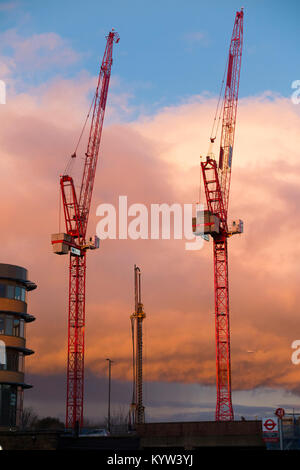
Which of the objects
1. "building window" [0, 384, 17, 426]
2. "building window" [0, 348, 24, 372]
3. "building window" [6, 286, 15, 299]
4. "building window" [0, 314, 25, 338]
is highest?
"building window" [6, 286, 15, 299]

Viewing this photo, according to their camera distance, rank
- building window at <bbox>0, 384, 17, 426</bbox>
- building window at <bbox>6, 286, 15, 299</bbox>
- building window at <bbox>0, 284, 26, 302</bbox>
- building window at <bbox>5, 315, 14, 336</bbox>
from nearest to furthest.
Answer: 1. building window at <bbox>0, 384, 17, 426</bbox>
2. building window at <bbox>5, 315, 14, 336</bbox>
3. building window at <bbox>0, 284, 26, 302</bbox>
4. building window at <bbox>6, 286, 15, 299</bbox>

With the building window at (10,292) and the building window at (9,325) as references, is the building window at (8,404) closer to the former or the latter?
the building window at (9,325)

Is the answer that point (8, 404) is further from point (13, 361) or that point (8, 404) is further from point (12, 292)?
point (12, 292)

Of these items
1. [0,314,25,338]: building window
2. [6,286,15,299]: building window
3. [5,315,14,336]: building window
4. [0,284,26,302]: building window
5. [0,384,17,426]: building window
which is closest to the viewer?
[0,384,17,426]: building window

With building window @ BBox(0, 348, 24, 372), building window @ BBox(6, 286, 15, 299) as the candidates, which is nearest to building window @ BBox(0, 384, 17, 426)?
A: building window @ BBox(0, 348, 24, 372)

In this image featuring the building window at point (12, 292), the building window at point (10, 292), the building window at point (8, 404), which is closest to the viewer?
the building window at point (8, 404)

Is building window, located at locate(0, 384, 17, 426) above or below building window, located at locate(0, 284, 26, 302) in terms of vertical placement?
below

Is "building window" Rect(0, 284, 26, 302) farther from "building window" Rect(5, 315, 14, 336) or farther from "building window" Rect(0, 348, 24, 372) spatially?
"building window" Rect(0, 348, 24, 372)

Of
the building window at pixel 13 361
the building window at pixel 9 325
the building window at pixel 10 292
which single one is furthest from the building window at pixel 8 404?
the building window at pixel 10 292

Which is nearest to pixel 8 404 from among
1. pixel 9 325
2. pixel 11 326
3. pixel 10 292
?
pixel 11 326

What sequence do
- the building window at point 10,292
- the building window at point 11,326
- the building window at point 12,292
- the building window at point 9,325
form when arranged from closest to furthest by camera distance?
the building window at point 11,326, the building window at point 9,325, the building window at point 12,292, the building window at point 10,292

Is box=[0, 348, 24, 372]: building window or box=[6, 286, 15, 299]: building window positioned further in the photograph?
box=[6, 286, 15, 299]: building window
